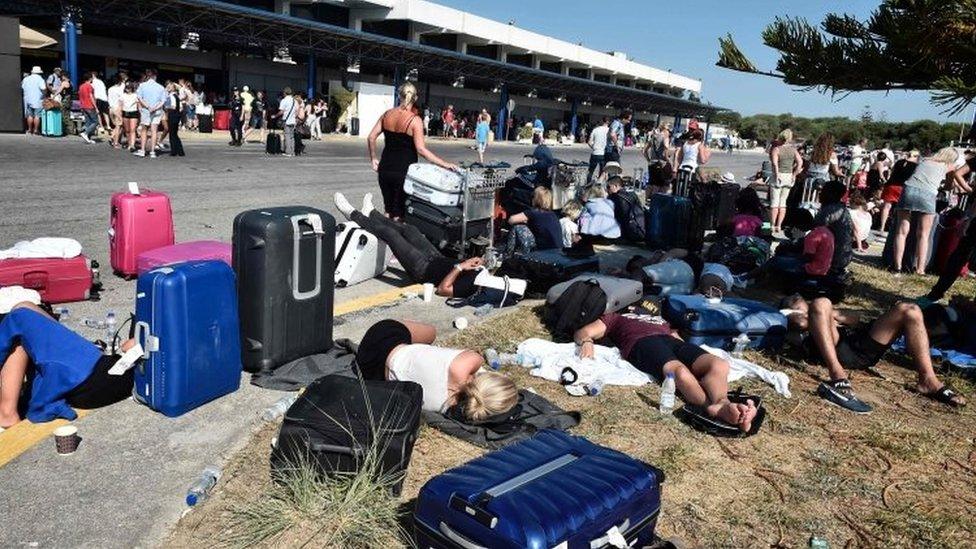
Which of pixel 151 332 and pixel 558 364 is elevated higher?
pixel 151 332

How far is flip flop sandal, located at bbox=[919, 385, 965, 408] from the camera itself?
5.27 m

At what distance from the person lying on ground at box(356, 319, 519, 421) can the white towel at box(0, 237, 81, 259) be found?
112 inches

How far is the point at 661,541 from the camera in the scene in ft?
9.94

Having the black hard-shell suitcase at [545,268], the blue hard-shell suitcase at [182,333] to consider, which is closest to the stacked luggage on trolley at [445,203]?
the black hard-shell suitcase at [545,268]

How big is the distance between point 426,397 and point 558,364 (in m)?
1.39

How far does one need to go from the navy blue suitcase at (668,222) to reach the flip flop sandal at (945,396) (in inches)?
199

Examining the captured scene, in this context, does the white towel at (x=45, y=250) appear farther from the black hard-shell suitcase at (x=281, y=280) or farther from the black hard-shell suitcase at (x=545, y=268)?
the black hard-shell suitcase at (x=545, y=268)

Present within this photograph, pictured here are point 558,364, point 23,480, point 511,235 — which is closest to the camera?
point 23,480

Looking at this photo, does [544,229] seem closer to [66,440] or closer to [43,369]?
[43,369]

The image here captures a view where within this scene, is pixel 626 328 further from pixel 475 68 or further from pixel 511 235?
pixel 475 68

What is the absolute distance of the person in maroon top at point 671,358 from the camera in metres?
4.53

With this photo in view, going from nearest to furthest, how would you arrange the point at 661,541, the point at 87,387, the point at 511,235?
1. the point at 661,541
2. the point at 87,387
3. the point at 511,235

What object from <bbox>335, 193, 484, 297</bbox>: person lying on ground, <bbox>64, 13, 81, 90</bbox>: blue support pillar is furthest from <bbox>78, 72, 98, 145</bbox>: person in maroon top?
<bbox>335, 193, 484, 297</bbox>: person lying on ground

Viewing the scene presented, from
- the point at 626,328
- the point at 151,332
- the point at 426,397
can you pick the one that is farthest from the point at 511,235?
the point at 151,332
